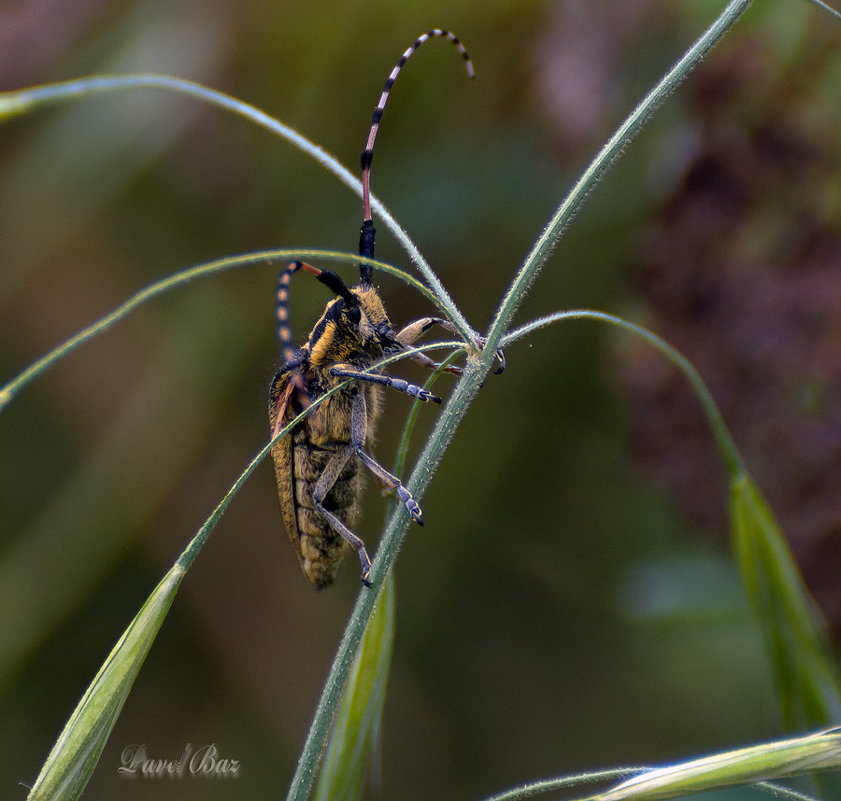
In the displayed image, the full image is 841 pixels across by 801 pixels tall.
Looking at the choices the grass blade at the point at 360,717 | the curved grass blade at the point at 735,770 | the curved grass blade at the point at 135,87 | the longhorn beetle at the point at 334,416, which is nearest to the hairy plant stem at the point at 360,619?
the curved grass blade at the point at 135,87

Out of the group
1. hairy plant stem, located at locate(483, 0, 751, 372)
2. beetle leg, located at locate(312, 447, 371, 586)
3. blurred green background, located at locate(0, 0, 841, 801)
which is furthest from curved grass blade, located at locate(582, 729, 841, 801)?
blurred green background, located at locate(0, 0, 841, 801)

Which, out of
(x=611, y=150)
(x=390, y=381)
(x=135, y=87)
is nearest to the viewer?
(x=135, y=87)

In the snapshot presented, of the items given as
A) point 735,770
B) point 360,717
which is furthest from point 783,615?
point 360,717

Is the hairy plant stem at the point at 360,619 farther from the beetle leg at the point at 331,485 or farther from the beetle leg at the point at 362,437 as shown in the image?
the beetle leg at the point at 331,485

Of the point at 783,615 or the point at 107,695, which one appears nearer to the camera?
the point at 107,695

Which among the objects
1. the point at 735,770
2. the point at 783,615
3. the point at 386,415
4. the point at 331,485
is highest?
the point at 386,415

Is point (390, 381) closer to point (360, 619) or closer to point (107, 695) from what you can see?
point (360, 619)

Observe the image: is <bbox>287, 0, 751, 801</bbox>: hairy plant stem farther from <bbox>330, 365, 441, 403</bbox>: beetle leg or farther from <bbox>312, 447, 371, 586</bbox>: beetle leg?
<bbox>312, 447, 371, 586</bbox>: beetle leg
